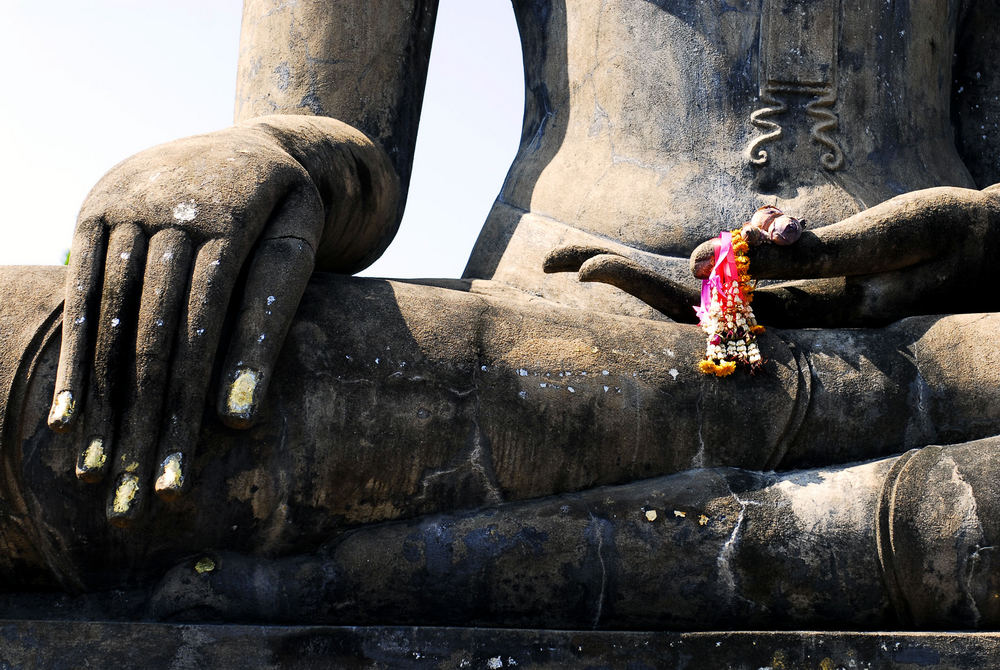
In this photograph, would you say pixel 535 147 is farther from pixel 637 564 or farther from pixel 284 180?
pixel 637 564

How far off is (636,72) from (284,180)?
1.68 metres

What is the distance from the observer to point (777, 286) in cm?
380

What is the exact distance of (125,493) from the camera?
9.19 feet

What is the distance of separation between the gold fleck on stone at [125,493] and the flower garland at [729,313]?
4.54 ft

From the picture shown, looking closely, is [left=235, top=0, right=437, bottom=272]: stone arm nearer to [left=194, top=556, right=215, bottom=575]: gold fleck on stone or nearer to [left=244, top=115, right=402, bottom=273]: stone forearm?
[left=244, top=115, right=402, bottom=273]: stone forearm

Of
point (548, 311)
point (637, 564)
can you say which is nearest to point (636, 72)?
point (548, 311)

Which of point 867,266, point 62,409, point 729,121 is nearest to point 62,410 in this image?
point 62,409

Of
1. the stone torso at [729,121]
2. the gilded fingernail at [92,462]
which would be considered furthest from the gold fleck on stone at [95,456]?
the stone torso at [729,121]

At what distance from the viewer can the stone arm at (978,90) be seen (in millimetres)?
5008

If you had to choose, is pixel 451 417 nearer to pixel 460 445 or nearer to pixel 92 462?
pixel 460 445

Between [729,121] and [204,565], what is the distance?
2278 millimetres

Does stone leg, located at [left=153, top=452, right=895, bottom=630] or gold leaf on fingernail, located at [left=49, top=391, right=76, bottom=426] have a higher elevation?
gold leaf on fingernail, located at [left=49, top=391, right=76, bottom=426]

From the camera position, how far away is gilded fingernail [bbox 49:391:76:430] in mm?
2791

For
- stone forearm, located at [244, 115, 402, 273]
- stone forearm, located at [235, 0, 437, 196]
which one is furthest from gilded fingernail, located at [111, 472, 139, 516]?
stone forearm, located at [235, 0, 437, 196]
